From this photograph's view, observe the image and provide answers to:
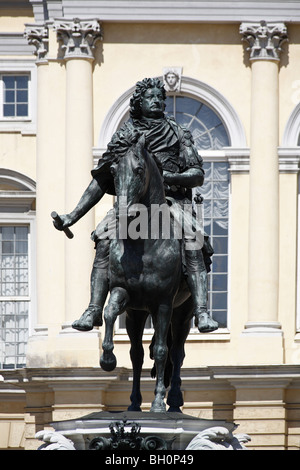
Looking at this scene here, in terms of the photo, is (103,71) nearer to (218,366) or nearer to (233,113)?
(233,113)

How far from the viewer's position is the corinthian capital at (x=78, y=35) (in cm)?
3291

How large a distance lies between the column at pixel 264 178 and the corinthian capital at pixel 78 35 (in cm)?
249

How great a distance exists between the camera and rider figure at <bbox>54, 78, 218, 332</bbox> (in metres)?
17.7

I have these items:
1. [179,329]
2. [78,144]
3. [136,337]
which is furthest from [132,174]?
[78,144]

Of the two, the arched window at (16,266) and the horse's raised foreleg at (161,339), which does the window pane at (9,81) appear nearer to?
the arched window at (16,266)

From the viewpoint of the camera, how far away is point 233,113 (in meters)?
33.3

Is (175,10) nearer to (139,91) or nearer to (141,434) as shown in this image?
(139,91)

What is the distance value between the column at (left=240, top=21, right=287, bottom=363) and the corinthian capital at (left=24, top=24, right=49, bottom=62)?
10.9ft

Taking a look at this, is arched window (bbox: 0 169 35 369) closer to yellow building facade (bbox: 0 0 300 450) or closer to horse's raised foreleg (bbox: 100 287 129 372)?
yellow building facade (bbox: 0 0 300 450)

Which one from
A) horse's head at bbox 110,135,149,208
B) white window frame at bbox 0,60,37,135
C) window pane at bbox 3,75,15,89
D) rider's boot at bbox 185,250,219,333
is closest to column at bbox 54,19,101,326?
white window frame at bbox 0,60,37,135

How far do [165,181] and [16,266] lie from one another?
622 inches

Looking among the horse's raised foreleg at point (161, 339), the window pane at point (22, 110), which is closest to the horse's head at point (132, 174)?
the horse's raised foreleg at point (161, 339)
